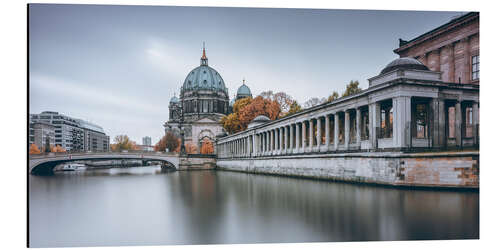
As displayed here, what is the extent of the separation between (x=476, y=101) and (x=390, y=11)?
920 centimetres

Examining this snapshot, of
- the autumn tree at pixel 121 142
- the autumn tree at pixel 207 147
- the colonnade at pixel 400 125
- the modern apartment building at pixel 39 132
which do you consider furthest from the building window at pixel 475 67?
the autumn tree at pixel 207 147

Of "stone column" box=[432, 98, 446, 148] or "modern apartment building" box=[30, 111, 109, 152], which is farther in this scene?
"stone column" box=[432, 98, 446, 148]

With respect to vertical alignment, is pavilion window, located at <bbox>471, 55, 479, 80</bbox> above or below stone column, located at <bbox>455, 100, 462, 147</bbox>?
above

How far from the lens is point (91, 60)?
10.9 metres

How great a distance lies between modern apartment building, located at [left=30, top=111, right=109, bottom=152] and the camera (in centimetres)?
1114

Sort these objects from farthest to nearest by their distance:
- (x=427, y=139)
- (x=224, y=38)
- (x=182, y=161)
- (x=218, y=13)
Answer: (x=182, y=161), (x=427, y=139), (x=224, y=38), (x=218, y=13)

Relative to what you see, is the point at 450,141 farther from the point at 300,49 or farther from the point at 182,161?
the point at 182,161

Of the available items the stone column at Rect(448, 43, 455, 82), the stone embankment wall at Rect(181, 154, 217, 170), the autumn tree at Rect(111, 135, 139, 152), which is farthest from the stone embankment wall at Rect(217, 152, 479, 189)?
the stone embankment wall at Rect(181, 154, 217, 170)

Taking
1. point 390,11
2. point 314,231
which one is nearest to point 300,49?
point 390,11

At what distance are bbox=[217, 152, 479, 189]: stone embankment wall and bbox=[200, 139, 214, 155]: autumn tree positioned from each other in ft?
167

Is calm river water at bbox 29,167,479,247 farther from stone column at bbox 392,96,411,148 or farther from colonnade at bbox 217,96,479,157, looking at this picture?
colonnade at bbox 217,96,479,157

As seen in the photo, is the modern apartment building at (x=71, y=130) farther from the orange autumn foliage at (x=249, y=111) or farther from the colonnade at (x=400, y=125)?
the orange autumn foliage at (x=249, y=111)

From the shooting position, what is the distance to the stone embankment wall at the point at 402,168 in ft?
41.8

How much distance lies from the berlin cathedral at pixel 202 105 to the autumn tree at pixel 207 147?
2003 millimetres
